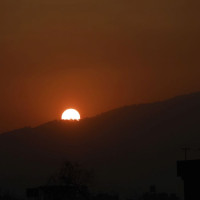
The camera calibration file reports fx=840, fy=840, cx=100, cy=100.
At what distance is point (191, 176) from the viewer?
111 ft

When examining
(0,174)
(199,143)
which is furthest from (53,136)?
(199,143)

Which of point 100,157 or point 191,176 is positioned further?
point 100,157

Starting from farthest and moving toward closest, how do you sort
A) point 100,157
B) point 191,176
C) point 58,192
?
1. point 100,157
2. point 58,192
3. point 191,176

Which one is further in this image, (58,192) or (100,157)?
(100,157)

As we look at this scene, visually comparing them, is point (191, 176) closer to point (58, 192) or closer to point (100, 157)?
point (58, 192)

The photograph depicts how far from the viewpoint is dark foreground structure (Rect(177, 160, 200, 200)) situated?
111 feet

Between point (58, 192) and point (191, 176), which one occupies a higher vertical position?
point (58, 192)

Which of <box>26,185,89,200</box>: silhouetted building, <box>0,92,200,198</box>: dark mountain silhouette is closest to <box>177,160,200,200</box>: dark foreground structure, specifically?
<box>26,185,89,200</box>: silhouetted building

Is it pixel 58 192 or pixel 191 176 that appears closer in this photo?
pixel 191 176

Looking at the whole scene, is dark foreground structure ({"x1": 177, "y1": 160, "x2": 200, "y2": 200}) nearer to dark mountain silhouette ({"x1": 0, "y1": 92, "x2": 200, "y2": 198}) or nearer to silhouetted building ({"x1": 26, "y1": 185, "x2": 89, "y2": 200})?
silhouetted building ({"x1": 26, "y1": 185, "x2": 89, "y2": 200})

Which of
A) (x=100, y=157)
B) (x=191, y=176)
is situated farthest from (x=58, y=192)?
(x=100, y=157)

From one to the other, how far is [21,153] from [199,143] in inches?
1755

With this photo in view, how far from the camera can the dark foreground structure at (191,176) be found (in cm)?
3372

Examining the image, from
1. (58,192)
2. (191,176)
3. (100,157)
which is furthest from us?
(100,157)
